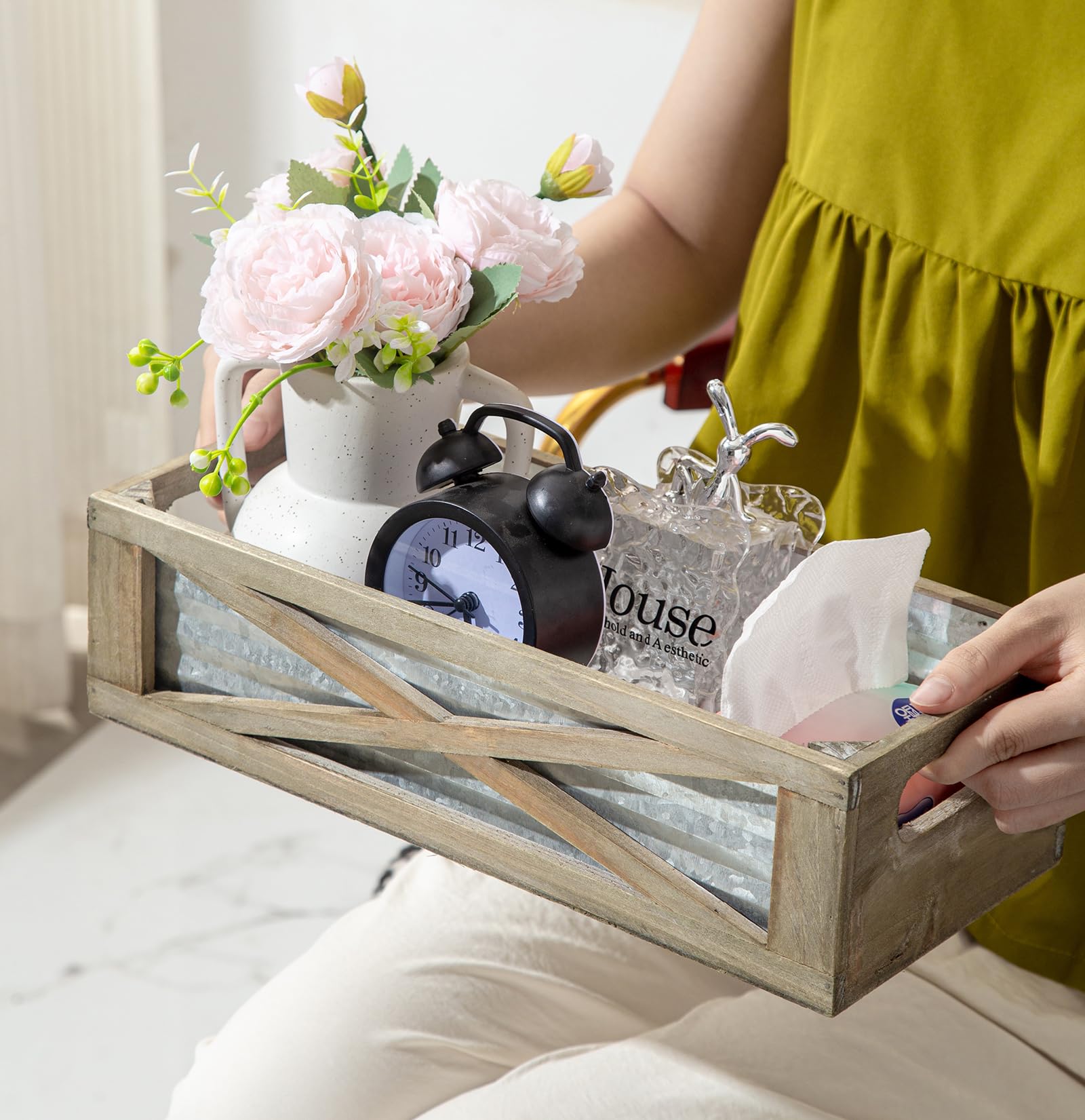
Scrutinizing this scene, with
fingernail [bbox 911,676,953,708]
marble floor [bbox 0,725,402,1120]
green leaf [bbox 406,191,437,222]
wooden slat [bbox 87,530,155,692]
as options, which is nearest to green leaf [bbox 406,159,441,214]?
green leaf [bbox 406,191,437,222]

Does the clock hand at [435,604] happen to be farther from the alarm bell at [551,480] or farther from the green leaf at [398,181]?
the green leaf at [398,181]

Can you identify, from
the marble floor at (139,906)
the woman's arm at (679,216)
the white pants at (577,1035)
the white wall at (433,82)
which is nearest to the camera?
the white pants at (577,1035)

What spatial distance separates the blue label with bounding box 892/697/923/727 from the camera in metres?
0.57

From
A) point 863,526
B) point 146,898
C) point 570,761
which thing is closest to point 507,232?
point 570,761

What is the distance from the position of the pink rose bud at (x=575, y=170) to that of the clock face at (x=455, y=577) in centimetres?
17

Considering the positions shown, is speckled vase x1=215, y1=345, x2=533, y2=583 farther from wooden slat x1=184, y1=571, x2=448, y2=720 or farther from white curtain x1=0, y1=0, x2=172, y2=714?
white curtain x1=0, y1=0, x2=172, y2=714

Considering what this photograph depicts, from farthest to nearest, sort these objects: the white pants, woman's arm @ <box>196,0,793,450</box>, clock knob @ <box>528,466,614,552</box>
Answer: woman's arm @ <box>196,0,793,450</box> → the white pants → clock knob @ <box>528,466,614,552</box>

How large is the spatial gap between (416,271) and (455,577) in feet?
0.44

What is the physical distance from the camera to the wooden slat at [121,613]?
68cm

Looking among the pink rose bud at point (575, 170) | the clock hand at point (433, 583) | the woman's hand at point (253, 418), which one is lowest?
the clock hand at point (433, 583)

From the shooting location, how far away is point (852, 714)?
0.59 meters

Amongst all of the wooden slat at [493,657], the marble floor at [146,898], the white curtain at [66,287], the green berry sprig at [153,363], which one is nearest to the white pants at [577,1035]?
the wooden slat at [493,657]

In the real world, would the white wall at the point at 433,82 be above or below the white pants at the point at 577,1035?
above

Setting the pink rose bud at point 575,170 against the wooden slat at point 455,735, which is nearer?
the wooden slat at point 455,735
